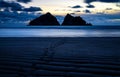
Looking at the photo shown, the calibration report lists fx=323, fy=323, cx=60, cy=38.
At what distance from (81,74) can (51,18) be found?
8115 centimetres

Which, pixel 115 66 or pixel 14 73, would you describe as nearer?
pixel 14 73

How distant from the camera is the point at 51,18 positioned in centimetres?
8806

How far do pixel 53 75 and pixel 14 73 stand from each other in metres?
0.91

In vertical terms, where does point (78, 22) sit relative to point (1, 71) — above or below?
below

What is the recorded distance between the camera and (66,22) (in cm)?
8738

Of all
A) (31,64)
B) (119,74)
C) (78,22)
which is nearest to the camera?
(119,74)

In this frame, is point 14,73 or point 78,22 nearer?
point 14,73

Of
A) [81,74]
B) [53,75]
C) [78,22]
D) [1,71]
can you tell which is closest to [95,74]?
[81,74]

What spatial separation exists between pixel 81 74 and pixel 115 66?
1.38 m

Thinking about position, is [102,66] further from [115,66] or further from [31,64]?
[31,64]

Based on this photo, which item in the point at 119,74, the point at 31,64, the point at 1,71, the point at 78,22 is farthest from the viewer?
the point at 78,22

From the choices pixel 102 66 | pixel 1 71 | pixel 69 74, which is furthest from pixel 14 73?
pixel 102 66

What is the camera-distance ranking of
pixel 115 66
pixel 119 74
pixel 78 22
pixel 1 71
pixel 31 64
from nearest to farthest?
pixel 119 74 < pixel 1 71 < pixel 115 66 < pixel 31 64 < pixel 78 22

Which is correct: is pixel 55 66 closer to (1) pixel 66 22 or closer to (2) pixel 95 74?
(2) pixel 95 74
